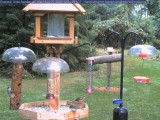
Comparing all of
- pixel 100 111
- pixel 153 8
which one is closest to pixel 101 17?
pixel 153 8

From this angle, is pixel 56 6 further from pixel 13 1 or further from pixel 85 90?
pixel 85 90

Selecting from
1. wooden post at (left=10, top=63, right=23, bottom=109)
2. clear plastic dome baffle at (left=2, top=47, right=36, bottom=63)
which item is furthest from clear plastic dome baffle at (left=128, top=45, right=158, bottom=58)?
wooden post at (left=10, top=63, right=23, bottom=109)

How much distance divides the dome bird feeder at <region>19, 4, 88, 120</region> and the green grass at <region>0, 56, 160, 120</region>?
1.55 metres

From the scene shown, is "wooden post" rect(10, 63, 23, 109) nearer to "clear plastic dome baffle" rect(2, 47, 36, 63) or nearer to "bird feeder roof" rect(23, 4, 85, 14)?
"bird feeder roof" rect(23, 4, 85, 14)

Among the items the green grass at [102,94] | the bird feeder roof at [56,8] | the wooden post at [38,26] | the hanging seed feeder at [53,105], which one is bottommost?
the green grass at [102,94]

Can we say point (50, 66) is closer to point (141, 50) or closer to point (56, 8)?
point (141, 50)

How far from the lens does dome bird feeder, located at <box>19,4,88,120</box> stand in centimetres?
340

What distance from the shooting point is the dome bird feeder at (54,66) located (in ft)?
11.1

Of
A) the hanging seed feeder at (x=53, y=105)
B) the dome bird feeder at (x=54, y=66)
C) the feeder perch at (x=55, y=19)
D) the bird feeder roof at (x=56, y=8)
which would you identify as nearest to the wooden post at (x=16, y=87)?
the dome bird feeder at (x=54, y=66)

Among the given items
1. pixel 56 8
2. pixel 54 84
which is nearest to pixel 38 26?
pixel 56 8

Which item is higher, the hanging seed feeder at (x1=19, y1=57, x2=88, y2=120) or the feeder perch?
the feeder perch

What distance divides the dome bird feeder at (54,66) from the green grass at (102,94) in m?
1.55

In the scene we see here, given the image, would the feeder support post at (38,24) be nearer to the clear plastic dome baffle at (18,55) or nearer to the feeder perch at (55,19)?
the feeder perch at (55,19)

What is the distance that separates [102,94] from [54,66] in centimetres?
441
